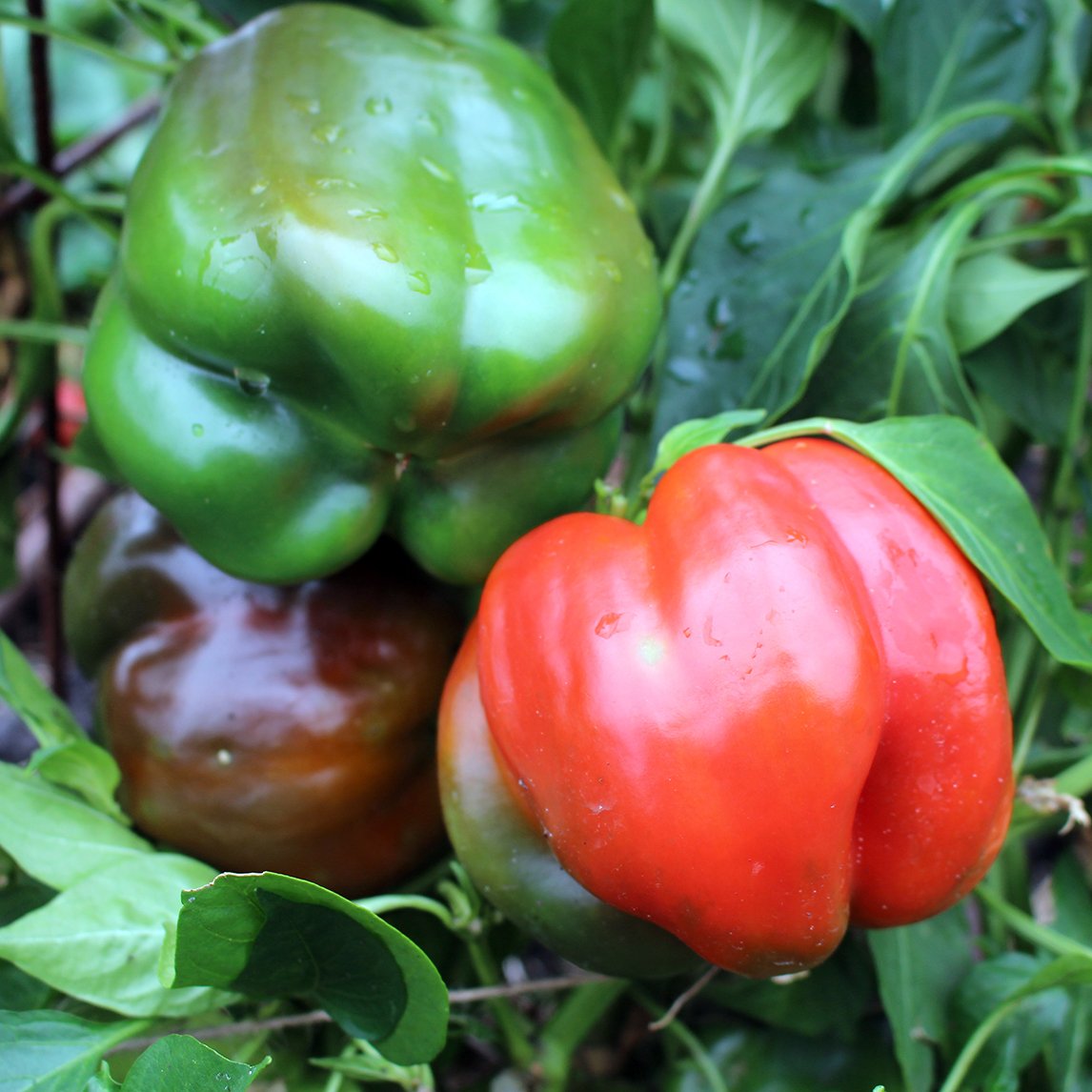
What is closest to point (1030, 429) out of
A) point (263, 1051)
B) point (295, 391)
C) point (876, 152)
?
point (876, 152)

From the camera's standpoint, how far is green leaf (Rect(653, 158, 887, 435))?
84 cm

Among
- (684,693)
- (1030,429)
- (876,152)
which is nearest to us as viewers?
(684,693)

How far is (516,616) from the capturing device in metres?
0.61

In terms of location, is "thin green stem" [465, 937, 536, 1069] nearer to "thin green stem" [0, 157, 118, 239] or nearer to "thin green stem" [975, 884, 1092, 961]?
"thin green stem" [975, 884, 1092, 961]

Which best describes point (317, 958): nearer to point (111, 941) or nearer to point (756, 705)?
point (111, 941)

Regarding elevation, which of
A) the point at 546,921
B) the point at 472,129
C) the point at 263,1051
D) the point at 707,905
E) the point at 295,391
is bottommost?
the point at 263,1051

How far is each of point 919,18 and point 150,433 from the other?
770 millimetres

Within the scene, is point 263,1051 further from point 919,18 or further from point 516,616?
point 919,18

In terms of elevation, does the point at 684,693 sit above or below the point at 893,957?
above

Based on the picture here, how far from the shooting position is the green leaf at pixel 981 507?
2.06ft

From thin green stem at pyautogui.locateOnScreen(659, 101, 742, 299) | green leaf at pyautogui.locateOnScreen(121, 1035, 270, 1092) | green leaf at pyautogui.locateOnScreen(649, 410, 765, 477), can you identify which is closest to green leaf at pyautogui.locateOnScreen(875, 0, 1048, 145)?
thin green stem at pyautogui.locateOnScreen(659, 101, 742, 299)

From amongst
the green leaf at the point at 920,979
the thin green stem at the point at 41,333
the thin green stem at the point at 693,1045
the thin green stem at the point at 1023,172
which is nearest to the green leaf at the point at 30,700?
the thin green stem at the point at 41,333

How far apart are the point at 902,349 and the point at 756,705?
42 cm

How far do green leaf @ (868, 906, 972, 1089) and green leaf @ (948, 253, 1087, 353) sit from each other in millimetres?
455
